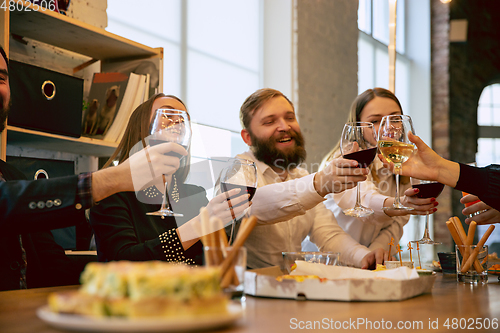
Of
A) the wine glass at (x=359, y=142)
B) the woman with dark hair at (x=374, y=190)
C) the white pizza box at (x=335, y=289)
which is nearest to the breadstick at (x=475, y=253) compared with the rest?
the wine glass at (x=359, y=142)

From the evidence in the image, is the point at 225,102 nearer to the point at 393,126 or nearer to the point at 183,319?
the point at 393,126

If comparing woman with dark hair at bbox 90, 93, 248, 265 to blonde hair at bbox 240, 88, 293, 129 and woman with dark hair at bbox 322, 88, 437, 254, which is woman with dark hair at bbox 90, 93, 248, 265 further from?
woman with dark hair at bbox 322, 88, 437, 254

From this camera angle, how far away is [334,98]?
409 cm

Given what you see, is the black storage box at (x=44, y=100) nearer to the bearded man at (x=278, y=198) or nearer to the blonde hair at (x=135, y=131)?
the blonde hair at (x=135, y=131)

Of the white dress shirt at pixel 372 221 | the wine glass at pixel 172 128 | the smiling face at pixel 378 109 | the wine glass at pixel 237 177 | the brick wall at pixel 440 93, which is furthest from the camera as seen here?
the brick wall at pixel 440 93

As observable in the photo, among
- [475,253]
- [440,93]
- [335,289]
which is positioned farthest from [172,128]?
[440,93]

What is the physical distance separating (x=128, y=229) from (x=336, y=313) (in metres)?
0.81

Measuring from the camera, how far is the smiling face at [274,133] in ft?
6.26

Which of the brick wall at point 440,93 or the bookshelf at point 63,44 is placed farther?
the brick wall at point 440,93

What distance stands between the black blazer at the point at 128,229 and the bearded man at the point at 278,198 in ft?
1.03

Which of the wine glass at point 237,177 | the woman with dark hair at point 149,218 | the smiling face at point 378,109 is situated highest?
the smiling face at point 378,109

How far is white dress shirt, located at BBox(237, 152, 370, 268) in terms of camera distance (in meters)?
1.51

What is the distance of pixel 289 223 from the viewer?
→ 187 centimetres

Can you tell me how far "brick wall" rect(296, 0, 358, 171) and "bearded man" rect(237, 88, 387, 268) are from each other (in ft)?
5.62
